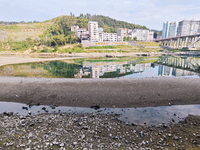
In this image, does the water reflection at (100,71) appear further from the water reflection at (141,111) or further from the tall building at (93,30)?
the tall building at (93,30)

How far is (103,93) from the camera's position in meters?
12.5

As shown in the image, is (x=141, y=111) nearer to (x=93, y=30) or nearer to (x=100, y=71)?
(x=100, y=71)

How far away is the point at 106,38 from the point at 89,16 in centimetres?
6228

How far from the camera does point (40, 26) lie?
142m

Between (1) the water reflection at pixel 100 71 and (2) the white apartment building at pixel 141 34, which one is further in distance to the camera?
(2) the white apartment building at pixel 141 34

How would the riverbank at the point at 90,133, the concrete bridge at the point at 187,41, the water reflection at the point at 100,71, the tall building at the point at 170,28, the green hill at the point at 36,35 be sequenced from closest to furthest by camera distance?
the riverbank at the point at 90,133 < the water reflection at the point at 100,71 < the concrete bridge at the point at 187,41 < the green hill at the point at 36,35 < the tall building at the point at 170,28

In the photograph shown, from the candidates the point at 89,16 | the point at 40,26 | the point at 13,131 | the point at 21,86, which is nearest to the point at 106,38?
the point at 89,16

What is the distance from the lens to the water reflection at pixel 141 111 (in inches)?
325

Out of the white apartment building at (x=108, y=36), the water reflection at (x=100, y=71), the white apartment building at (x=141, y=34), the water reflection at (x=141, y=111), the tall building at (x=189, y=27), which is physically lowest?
the water reflection at (x=141, y=111)

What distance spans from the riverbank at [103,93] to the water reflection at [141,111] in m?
0.69

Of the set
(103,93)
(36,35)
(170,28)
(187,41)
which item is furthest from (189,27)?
(103,93)

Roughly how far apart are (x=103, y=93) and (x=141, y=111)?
4247mm

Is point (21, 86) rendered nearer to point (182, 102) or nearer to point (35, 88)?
point (35, 88)

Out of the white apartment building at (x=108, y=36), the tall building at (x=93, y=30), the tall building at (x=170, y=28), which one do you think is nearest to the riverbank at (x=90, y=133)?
the tall building at (x=93, y=30)
